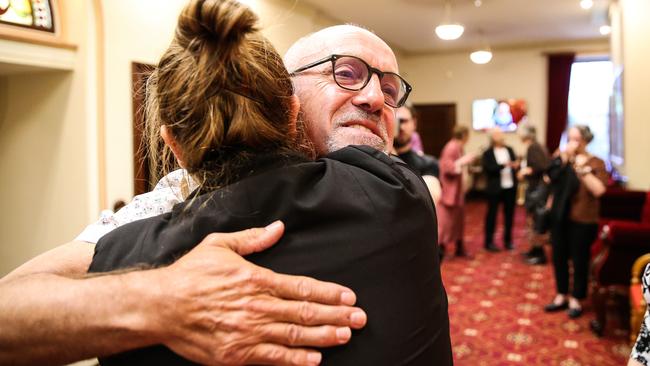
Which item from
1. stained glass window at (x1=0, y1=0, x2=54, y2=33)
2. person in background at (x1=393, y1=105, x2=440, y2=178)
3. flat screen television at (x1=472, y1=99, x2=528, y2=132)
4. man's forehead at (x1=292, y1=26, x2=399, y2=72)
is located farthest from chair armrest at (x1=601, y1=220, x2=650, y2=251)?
flat screen television at (x1=472, y1=99, x2=528, y2=132)

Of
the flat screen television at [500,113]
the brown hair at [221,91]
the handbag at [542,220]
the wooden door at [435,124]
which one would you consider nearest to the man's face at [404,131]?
the handbag at [542,220]

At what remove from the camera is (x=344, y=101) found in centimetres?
118

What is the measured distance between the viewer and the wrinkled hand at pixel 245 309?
681mm

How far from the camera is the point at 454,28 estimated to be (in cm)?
719

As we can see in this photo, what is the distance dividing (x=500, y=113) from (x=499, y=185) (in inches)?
216

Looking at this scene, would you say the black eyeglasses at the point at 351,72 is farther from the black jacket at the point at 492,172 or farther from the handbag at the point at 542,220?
the black jacket at the point at 492,172

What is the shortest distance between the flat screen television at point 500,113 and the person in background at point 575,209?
730 cm

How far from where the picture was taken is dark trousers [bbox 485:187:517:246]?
652 cm

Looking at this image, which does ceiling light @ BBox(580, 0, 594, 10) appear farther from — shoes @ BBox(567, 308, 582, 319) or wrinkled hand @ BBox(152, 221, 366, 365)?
wrinkled hand @ BBox(152, 221, 366, 365)

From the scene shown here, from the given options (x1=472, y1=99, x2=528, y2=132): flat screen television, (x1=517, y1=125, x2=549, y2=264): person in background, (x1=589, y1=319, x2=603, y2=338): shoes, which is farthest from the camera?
(x1=472, y1=99, x2=528, y2=132): flat screen television

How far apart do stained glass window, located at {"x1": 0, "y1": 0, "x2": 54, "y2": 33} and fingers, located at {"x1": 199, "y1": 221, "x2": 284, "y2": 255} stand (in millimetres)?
2896

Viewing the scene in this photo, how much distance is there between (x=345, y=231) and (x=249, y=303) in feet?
0.57

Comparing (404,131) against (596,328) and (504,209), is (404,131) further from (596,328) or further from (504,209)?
(504,209)

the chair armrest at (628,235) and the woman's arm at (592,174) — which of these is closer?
the chair armrest at (628,235)
